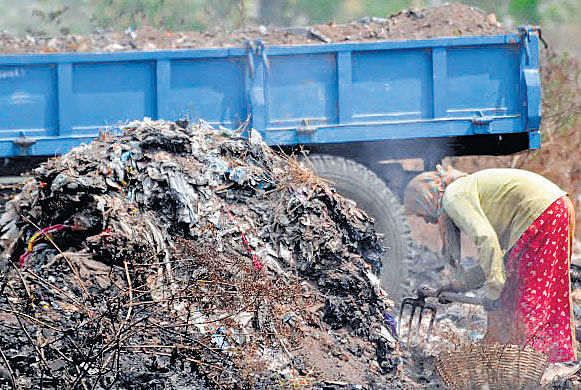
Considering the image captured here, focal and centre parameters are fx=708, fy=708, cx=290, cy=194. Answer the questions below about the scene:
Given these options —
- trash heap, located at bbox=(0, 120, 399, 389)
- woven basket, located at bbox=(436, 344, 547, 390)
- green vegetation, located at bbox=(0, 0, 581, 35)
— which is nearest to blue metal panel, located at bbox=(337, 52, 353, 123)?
trash heap, located at bbox=(0, 120, 399, 389)

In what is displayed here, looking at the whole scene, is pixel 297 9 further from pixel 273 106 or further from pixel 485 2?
pixel 273 106

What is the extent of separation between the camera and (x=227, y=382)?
3.52m

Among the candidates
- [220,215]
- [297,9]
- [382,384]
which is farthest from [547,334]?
[297,9]

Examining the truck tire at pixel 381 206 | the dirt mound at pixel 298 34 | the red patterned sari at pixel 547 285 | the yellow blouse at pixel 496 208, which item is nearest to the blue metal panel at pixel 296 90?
the truck tire at pixel 381 206

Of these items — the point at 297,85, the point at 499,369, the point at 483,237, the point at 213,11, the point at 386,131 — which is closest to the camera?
the point at 499,369

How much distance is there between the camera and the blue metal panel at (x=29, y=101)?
19.6ft

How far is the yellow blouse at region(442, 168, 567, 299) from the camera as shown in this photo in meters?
4.68

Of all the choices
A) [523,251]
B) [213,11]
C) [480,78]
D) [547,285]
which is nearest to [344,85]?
[480,78]

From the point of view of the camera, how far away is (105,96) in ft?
19.8

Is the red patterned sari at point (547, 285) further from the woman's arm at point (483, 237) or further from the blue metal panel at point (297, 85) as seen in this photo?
the blue metal panel at point (297, 85)

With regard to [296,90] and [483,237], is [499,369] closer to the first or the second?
[483,237]

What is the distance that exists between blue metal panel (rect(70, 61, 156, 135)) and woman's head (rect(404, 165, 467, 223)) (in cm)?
244

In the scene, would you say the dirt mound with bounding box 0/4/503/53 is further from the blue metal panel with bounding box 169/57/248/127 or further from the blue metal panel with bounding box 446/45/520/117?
the blue metal panel with bounding box 169/57/248/127

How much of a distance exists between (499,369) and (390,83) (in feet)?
9.47
